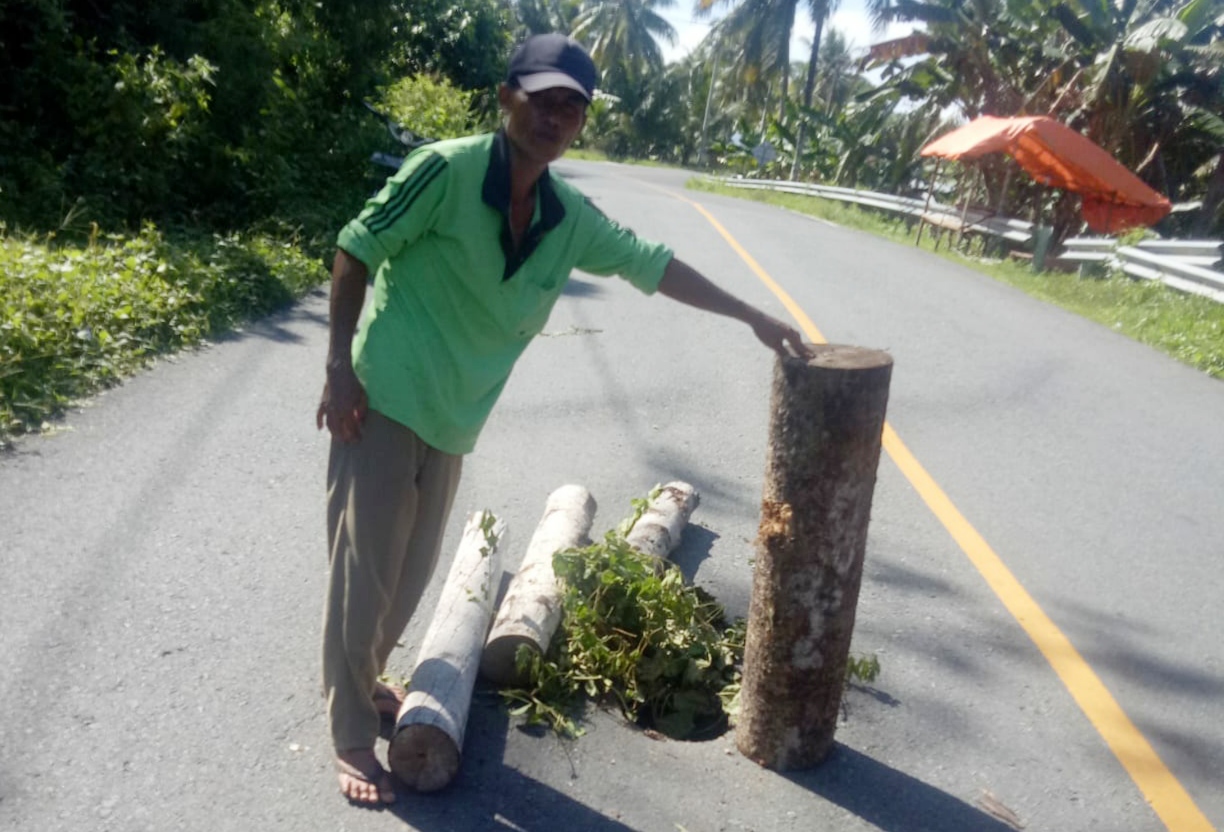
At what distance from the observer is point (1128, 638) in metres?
5.17

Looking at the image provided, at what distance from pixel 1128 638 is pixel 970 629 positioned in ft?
2.25

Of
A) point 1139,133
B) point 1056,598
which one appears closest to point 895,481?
point 1056,598

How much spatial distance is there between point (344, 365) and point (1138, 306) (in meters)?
13.3

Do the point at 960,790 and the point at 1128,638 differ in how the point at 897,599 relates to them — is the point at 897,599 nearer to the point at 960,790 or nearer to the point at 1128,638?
the point at 1128,638

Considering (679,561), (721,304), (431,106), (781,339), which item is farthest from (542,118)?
(431,106)

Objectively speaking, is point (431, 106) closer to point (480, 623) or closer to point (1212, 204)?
point (1212, 204)

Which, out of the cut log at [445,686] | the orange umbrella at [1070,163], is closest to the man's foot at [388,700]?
the cut log at [445,686]

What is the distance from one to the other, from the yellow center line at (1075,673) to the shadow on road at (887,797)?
599 millimetres

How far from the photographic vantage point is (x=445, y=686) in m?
3.70

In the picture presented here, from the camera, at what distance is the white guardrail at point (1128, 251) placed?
49.2 ft

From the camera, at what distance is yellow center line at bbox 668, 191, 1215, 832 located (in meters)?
3.87

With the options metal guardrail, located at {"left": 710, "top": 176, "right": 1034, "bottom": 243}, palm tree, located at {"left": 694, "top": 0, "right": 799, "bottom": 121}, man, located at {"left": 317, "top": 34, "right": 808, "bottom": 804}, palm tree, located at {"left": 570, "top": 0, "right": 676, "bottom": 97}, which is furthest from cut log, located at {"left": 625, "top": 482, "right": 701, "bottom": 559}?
palm tree, located at {"left": 570, "top": 0, "right": 676, "bottom": 97}

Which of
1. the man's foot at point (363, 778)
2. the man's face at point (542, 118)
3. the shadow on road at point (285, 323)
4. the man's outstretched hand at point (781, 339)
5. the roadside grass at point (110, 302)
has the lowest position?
the shadow on road at point (285, 323)

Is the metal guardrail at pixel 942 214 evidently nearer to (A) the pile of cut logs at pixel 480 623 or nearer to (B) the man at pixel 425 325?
(A) the pile of cut logs at pixel 480 623
